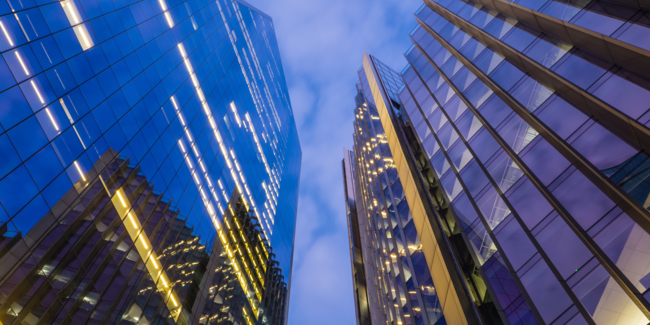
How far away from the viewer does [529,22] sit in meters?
19.7

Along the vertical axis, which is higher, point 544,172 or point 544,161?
point 544,161

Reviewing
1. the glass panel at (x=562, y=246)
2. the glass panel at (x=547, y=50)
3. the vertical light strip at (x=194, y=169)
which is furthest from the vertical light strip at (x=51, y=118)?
the glass panel at (x=547, y=50)

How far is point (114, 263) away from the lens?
22.7 metres

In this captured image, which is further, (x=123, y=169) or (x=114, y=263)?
(x=123, y=169)

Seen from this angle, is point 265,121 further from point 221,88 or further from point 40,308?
point 40,308

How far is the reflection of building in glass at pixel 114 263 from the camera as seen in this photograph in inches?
666

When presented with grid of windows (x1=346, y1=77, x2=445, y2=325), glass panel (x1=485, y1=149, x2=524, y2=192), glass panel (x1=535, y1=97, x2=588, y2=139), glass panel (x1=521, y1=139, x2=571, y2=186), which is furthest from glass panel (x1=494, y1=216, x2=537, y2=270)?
grid of windows (x1=346, y1=77, x2=445, y2=325)

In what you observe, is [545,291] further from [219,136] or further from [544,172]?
[219,136]

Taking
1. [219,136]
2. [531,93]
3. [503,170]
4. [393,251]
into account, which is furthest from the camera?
[219,136]

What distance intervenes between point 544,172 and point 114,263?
25107mm

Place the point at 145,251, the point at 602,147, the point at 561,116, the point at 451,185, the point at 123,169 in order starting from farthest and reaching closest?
the point at 145,251 → the point at 123,169 → the point at 451,185 → the point at 561,116 → the point at 602,147

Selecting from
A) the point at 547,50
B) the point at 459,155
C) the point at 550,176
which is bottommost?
the point at 550,176

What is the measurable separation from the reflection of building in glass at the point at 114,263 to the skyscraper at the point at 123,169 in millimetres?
80

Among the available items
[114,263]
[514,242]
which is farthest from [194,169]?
[514,242]
